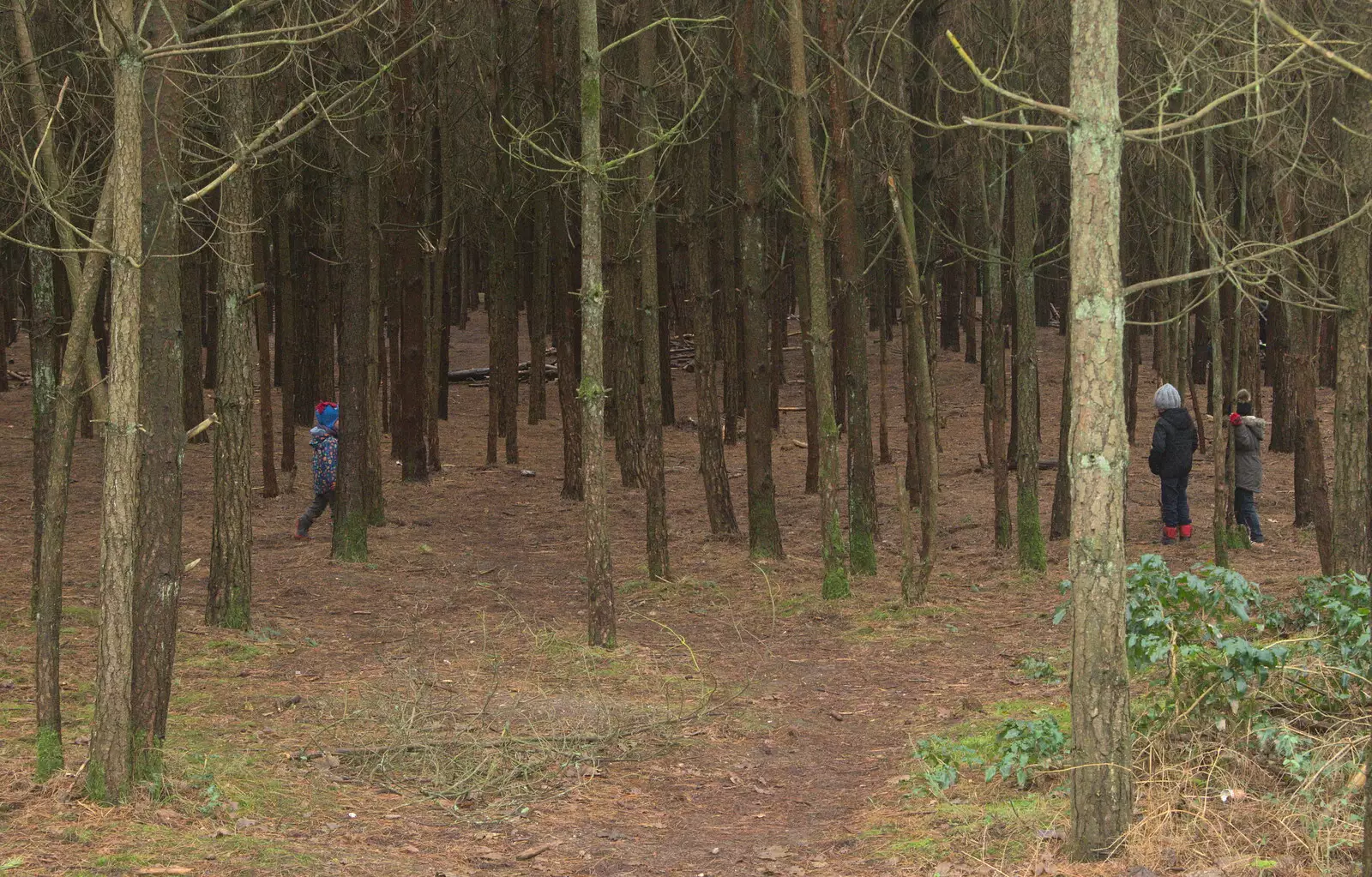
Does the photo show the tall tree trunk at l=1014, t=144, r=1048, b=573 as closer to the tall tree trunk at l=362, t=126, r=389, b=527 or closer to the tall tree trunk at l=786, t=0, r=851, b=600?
the tall tree trunk at l=786, t=0, r=851, b=600

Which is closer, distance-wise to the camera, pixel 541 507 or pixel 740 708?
pixel 740 708

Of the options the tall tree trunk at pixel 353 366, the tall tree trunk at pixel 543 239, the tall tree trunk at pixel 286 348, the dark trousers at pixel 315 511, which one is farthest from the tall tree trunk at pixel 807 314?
the tall tree trunk at pixel 286 348

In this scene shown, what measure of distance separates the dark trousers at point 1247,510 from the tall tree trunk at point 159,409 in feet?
41.2

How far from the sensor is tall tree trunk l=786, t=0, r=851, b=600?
1191cm

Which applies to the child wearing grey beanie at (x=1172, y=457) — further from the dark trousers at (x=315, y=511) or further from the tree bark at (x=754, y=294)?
the dark trousers at (x=315, y=511)

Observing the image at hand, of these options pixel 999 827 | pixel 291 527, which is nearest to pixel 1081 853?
pixel 999 827

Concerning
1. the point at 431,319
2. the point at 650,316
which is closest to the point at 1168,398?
the point at 650,316

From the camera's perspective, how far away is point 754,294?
1382 centimetres

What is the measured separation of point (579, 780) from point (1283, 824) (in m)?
3.74

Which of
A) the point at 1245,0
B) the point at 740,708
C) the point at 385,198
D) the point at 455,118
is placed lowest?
the point at 740,708

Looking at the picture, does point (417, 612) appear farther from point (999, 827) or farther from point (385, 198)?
point (385, 198)

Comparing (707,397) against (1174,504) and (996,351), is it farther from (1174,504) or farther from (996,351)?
(1174,504)

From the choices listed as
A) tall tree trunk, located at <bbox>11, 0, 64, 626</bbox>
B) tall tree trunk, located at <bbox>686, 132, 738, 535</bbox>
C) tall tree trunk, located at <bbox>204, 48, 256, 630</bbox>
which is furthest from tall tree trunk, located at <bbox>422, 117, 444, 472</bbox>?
tall tree trunk, located at <bbox>11, 0, 64, 626</bbox>

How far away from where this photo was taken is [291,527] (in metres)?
16.4
